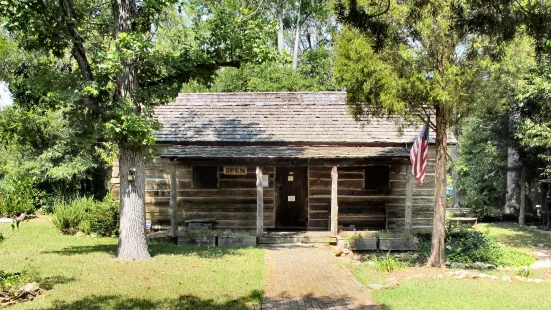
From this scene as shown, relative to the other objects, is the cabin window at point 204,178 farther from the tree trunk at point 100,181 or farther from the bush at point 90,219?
the tree trunk at point 100,181

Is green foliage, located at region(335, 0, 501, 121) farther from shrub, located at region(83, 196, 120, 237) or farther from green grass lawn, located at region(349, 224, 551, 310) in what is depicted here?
shrub, located at region(83, 196, 120, 237)

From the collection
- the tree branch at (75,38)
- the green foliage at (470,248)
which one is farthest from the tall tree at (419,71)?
the tree branch at (75,38)

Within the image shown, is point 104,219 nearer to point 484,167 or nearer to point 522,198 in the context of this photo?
point 522,198

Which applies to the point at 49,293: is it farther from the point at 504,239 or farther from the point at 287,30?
the point at 287,30

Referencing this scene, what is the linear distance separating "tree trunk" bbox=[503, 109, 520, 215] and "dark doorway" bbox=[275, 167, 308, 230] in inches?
434

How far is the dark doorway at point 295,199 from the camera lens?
689 inches

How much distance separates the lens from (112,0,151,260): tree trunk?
34.9ft

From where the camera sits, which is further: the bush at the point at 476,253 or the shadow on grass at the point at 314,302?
the bush at the point at 476,253

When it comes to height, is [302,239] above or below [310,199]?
below

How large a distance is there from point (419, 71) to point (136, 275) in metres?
7.67

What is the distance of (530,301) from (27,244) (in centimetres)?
1264

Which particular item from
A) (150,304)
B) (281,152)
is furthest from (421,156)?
(150,304)

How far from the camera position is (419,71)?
33.7ft

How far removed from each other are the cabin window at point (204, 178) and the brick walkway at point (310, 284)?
4.75m
